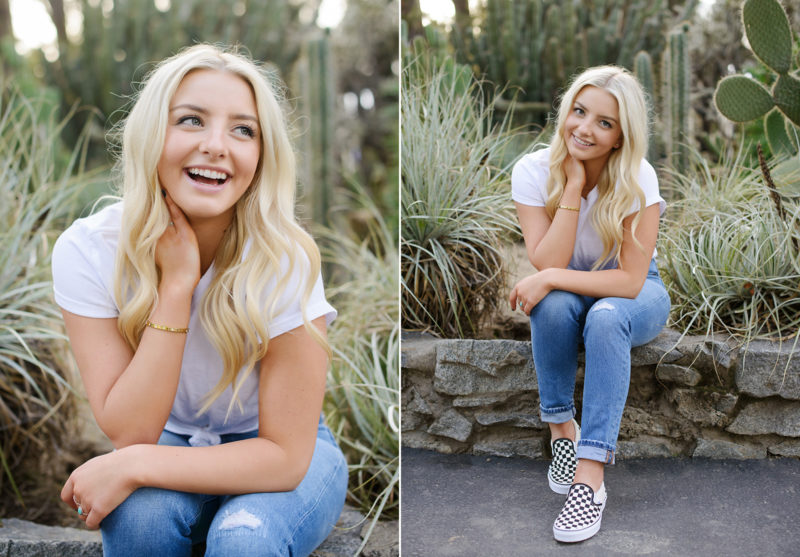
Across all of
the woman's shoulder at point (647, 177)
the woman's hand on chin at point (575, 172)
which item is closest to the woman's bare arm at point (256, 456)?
the woman's hand on chin at point (575, 172)

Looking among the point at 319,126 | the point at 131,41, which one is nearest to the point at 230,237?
the point at 319,126

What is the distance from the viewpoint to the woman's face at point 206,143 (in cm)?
145

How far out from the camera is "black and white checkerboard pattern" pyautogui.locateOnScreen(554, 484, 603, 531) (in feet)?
4.82

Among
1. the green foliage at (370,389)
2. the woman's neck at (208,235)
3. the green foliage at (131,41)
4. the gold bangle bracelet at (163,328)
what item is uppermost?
the green foliage at (131,41)

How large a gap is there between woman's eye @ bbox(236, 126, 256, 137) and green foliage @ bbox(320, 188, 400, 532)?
2.28 feet

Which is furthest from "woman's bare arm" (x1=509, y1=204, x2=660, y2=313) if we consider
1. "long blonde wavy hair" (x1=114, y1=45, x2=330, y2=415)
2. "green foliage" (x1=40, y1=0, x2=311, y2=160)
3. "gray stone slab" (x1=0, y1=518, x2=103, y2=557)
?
"green foliage" (x1=40, y1=0, x2=311, y2=160)

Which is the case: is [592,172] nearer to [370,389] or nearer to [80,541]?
[370,389]

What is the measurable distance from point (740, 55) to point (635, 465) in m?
1.08

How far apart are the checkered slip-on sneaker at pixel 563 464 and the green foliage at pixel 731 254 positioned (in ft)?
1.31

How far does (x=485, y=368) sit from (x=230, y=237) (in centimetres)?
67

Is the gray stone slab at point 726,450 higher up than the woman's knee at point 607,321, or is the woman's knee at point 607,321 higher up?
the woman's knee at point 607,321

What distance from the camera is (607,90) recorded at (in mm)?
1686

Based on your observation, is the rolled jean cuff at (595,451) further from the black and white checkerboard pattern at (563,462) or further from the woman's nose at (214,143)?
the woman's nose at (214,143)

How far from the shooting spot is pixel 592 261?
178cm
